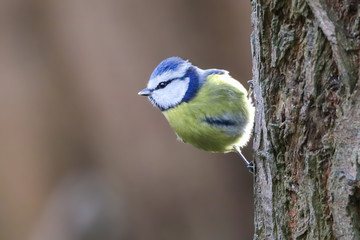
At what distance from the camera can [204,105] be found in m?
2.63

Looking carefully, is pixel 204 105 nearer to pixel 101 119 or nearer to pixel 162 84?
pixel 162 84

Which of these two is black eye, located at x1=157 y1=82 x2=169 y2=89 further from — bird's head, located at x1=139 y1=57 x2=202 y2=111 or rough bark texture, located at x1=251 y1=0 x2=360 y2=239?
rough bark texture, located at x1=251 y1=0 x2=360 y2=239

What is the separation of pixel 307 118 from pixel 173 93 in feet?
4.25

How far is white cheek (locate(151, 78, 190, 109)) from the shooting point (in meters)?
2.77

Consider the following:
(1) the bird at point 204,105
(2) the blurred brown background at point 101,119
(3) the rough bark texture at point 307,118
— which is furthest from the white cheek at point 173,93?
(2) the blurred brown background at point 101,119

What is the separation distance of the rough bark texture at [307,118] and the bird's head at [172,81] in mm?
941

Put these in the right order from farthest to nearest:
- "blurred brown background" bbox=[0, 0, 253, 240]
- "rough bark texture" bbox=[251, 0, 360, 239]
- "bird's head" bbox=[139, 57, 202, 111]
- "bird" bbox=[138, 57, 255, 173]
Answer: "blurred brown background" bbox=[0, 0, 253, 240] < "bird's head" bbox=[139, 57, 202, 111] < "bird" bbox=[138, 57, 255, 173] < "rough bark texture" bbox=[251, 0, 360, 239]

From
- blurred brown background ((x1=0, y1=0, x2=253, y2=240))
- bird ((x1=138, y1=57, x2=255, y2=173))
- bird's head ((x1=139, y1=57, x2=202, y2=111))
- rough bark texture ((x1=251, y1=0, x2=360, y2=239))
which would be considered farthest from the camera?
blurred brown background ((x1=0, y1=0, x2=253, y2=240))

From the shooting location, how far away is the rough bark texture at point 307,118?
1.46 meters

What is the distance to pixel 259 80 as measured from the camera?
178cm

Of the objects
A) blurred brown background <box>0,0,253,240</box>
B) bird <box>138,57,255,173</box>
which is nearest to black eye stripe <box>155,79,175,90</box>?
bird <box>138,57,255,173</box>

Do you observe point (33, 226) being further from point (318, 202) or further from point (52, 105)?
point (318, 202)

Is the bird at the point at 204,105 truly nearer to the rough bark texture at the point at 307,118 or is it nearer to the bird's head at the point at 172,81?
the bird's head at the point at 172,81

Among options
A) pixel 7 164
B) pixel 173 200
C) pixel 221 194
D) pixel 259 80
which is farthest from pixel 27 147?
pixel 259 80
